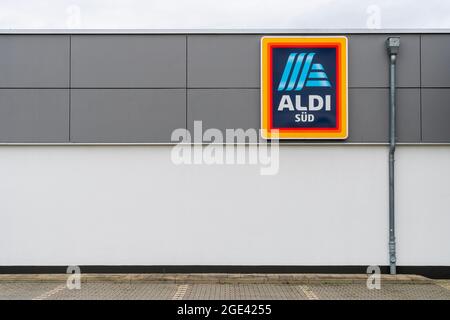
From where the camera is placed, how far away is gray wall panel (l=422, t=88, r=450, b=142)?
39.5 feet

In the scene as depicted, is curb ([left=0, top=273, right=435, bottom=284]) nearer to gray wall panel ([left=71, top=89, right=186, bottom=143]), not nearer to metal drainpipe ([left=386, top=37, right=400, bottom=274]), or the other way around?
metal drainpipe ([left=386, top=37, right=400, bottom=274])

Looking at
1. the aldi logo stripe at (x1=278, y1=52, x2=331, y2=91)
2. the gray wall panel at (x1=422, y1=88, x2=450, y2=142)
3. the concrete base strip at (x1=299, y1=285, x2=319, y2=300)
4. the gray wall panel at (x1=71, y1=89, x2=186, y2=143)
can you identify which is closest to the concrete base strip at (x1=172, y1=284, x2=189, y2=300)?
the concrete base strip at (x1=299, y1=285, x2=319, y2=300)

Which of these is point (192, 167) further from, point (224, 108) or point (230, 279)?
point (230, 279)

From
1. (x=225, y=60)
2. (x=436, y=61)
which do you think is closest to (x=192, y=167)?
(x=225, y=60)

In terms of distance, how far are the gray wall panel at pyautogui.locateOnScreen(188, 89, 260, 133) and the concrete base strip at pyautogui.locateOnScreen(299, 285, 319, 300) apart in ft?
11.7

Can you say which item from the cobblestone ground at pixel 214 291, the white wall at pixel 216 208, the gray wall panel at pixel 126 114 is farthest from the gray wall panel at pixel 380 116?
the gray wall panel at pixel 126 114

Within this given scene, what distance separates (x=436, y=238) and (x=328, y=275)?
2513 mm

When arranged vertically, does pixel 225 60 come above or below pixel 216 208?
above

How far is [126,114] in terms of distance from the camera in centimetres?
1208

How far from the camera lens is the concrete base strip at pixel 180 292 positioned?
10273 millimetres

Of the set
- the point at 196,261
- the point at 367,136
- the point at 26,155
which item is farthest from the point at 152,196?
the point at 367,136

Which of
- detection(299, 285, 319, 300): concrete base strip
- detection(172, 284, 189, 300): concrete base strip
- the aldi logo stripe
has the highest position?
the aldi logo stripe

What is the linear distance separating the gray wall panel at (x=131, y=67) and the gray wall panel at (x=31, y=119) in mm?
776

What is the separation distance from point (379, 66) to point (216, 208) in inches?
188
